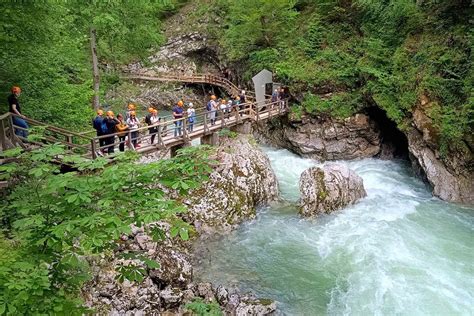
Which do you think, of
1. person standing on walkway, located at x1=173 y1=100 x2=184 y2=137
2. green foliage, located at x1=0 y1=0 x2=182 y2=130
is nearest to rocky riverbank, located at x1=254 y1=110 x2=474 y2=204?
person standing on walkway, located at x1=173 y1=100 x2=184 y2=137

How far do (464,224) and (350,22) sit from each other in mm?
13264

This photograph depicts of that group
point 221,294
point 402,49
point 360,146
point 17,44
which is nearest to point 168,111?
point 360,146

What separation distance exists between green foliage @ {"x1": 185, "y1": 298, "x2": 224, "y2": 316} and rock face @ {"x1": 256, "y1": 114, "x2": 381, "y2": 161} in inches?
495

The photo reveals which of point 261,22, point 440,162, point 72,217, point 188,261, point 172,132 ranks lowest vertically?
point 188,261

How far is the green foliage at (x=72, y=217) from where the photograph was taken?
3994mm

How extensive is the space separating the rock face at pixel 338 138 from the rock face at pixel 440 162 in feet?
10.7

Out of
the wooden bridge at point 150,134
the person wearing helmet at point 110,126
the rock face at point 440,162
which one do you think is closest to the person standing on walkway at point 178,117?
the wooden bridge at point 150,134

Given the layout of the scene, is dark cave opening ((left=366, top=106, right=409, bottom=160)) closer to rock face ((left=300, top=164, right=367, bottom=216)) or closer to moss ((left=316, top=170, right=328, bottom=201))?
rock face ((left=300, top=164, right=367, bottom=216))

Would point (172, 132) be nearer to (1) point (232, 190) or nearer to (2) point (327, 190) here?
(1) point (232, 190)

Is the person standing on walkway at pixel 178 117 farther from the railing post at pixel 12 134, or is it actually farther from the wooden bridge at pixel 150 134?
the railing post at pixel 12 134

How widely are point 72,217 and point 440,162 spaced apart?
1467 centimetres

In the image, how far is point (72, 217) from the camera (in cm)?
420

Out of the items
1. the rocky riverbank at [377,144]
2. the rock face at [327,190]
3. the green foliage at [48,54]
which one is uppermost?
the green foliage at [48,54]

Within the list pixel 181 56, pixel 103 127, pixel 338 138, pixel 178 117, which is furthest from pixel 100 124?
pixel 181 56
